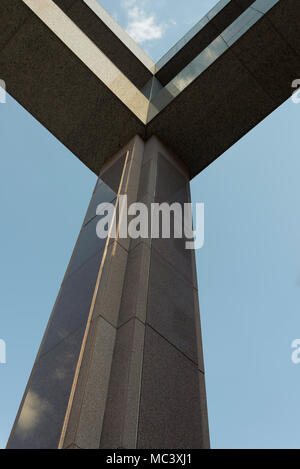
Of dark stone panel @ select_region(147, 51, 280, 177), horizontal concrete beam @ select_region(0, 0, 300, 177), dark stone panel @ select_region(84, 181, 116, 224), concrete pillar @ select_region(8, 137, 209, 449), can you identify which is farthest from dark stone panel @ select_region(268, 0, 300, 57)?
dark stone panel @ select_region(84, 181, 116, 224)

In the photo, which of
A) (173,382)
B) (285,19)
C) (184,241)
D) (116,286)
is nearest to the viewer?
(173,382)

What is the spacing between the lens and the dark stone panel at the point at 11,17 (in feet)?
30.5

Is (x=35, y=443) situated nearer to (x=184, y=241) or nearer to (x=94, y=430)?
(x=94, y=430)

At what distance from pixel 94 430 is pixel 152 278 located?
2.54 meters

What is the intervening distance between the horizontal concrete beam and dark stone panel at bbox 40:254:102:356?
4.61 metres

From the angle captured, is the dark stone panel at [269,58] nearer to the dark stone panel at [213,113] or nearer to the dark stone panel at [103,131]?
the dark stone panel at [213,113]

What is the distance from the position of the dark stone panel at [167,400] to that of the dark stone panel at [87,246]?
213 centimetres

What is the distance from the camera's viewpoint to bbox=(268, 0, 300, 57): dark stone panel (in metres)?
9.23

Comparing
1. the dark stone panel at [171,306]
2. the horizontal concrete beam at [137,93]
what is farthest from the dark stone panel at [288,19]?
the dark stone panel at [171,306]

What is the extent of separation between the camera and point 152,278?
253 inches

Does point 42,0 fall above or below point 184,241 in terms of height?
above

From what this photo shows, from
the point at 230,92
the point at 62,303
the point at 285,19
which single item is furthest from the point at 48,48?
the point at 62,303

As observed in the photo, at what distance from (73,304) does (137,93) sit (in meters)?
6.33

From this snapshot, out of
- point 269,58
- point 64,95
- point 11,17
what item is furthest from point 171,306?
point 11,17
